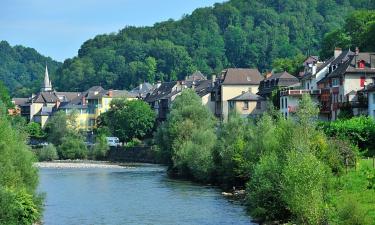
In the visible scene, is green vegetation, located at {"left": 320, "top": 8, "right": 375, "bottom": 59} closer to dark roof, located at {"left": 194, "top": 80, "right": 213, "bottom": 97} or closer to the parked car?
dark roof, located at {"left": 194, "top": 80, "right": 213, "bottom": 97}

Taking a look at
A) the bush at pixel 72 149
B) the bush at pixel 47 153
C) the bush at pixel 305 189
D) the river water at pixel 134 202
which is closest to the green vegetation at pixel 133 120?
the bush at pixel 72 149

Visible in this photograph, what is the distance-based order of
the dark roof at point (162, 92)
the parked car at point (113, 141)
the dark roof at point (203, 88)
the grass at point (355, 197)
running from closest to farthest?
the grass at point (355, 197), the dark roof at point (203, 88), the parked car at point (113, 141), the dark roof at point (162, 92)

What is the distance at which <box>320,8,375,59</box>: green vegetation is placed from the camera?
323ft

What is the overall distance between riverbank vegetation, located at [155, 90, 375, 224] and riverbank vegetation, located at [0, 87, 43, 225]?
12.7 metres

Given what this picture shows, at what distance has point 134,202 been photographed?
53.2m

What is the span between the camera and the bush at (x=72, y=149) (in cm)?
11838

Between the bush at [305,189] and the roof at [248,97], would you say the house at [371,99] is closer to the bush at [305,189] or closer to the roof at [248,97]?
the roof at [248,97]

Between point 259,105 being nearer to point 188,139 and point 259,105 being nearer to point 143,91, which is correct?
point 188,139

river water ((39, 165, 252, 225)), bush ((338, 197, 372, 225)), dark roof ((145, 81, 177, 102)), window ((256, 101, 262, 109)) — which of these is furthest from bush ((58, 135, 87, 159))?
bush ((338, 197, 372, 225))

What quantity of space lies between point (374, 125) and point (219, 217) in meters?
19.9

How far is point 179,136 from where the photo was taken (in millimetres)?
80000

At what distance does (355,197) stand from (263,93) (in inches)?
2550

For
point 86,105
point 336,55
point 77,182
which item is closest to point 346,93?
point 336,55

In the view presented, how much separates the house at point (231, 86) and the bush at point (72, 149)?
82.9ft
